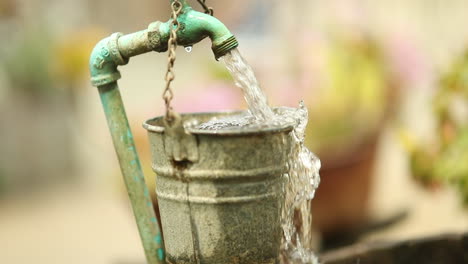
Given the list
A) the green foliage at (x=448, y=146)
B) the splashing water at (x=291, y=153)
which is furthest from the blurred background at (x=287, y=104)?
A: the splashing water at (x=291, y=153)

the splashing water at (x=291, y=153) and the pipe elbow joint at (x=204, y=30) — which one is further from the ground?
the pipe elbow joint at (x=204, y=30)

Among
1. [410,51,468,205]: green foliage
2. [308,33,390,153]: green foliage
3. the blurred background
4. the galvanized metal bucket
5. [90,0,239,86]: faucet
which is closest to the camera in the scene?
the galvanized metal bucket

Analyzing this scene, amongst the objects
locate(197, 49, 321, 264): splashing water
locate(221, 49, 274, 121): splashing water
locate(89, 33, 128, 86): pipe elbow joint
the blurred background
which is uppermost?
locate(89, 33, 128, 86): pipe elbow joint

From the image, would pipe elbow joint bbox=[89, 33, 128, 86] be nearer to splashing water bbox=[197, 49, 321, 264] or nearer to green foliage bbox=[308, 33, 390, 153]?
splashing water bbox=[197, 49, 321, 264]

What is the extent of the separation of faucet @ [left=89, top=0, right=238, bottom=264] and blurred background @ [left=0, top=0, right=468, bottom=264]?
1.11m

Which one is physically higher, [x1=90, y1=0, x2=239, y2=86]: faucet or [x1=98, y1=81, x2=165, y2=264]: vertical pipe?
[x1=90, y1=0, x2=239, y2=86]: faucet

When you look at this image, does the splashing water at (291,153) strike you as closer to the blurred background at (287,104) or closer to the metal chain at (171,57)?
the metal chain at (171,57)

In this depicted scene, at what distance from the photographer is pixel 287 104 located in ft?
11.8

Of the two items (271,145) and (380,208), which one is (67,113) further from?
(271,145)

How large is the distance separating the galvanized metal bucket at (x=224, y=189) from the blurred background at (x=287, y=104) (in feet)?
3.72

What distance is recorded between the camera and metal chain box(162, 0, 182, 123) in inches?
51.5

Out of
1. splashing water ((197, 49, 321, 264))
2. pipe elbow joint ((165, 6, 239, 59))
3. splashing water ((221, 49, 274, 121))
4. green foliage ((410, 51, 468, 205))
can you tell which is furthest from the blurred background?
pipe elbow joint ((165, 6, 239, 59))

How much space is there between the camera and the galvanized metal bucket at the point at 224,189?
1.31 m

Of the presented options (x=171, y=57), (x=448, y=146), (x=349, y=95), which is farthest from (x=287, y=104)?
(x=171, y=57)
